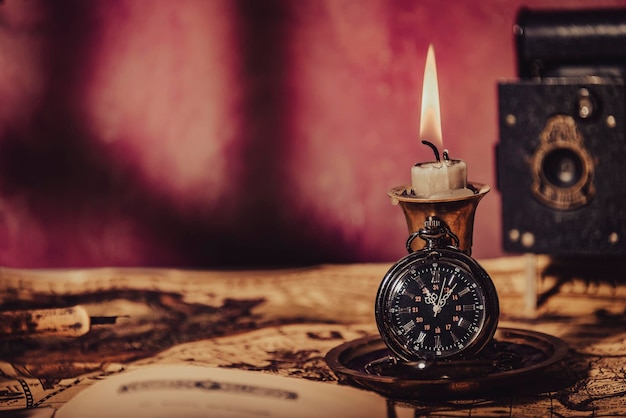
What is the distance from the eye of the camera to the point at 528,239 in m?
2.05

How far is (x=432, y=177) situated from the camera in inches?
61.2

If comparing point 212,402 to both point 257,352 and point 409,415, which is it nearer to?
point 409,415

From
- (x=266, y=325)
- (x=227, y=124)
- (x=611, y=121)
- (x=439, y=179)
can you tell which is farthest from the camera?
(x=227, y=124)

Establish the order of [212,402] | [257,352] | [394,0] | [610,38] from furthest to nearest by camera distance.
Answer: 1. [394,0]
2. [610,38]
3. [257,352]
4. [212,402]

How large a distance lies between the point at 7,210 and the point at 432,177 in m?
1.21

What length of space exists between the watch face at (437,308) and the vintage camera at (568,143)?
52 cm

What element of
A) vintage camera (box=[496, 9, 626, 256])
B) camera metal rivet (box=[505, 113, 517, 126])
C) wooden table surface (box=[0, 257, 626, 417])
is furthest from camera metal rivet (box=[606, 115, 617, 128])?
wooden table surface (box=[0, 257, 626, 417])

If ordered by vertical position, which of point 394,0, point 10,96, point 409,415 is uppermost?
point 394,0

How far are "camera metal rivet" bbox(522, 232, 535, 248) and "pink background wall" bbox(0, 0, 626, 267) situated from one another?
0.31 m

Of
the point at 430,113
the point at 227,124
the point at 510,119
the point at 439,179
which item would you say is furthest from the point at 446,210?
the point at 227,124

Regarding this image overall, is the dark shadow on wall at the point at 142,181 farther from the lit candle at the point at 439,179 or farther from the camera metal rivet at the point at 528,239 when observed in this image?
the lit candle at the point at 439,179

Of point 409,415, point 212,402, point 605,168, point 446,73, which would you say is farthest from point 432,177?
point 446,73

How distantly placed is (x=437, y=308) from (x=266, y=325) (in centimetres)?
60

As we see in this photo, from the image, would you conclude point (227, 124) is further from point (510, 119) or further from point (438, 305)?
point (438, 305)
